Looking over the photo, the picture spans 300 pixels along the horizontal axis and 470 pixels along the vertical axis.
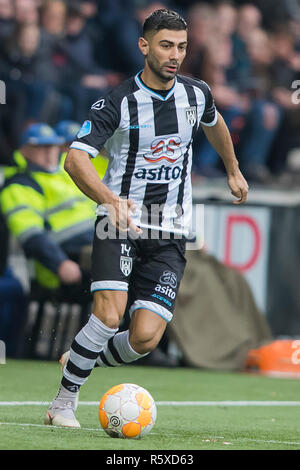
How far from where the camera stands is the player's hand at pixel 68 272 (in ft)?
31.9

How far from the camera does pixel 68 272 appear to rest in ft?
31.9

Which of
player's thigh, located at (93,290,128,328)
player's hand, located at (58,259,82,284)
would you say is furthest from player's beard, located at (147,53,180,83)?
player's hand, located at (58,259,82,284)

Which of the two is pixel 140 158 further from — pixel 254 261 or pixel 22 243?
pixel 254 261

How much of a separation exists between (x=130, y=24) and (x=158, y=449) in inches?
344

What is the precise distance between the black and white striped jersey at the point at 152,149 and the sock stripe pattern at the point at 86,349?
638 mm

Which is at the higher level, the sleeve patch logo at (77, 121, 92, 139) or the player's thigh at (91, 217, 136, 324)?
the sleeve patch logo at (77, 121, 92, 139)

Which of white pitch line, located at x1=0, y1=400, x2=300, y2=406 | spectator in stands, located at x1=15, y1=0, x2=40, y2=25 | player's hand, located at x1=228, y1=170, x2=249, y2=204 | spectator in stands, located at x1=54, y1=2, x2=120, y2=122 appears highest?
spectator in stands, located at x1=15, y1=0, x2=40, y2=25

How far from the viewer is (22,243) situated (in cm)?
984

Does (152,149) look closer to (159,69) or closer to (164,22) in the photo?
(159,69)

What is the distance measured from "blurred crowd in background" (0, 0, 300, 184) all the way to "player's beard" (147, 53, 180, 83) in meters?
5.16

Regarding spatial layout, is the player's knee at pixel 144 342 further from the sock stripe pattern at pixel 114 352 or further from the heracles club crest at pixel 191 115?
the heracles club crest at pixel 191 115

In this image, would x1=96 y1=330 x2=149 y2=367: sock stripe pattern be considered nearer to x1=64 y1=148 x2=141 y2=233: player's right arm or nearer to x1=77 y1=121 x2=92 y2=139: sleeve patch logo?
x1=64 y1=148 x2=141 y2=233: player's right arm

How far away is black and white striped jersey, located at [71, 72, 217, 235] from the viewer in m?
6.00

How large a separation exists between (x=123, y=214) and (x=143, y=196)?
2.33ft
